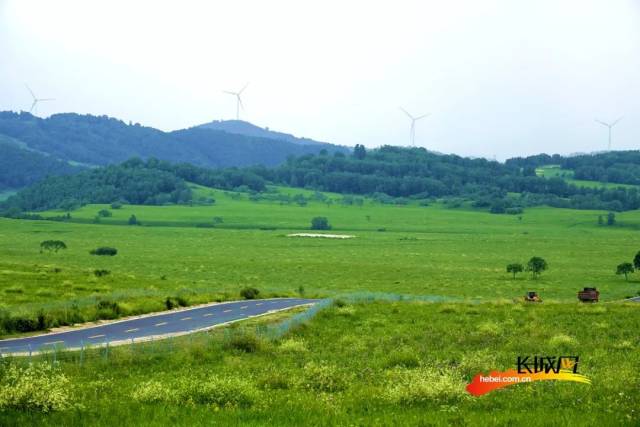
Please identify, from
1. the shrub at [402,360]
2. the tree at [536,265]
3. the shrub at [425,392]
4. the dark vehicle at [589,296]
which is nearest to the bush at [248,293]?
the dark vehicle at [589,296]

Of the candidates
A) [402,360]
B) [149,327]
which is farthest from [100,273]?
[402,360]

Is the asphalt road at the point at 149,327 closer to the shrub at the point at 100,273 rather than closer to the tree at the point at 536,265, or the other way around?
the shrub at the point at 100,273

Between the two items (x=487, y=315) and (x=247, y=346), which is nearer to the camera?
(x=247, y=346)

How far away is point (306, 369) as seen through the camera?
88.9 feet

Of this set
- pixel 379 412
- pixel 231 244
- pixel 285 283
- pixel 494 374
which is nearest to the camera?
pixel 379 412

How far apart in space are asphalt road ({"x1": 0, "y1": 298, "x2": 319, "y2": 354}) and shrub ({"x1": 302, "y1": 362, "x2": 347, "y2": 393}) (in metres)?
12.5

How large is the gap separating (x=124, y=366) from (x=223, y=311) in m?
24.7

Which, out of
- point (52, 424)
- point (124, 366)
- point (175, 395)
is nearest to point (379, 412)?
point (175, 395)

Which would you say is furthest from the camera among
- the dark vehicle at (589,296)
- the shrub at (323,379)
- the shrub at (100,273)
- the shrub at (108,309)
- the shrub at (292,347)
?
the shrub at (100,273)

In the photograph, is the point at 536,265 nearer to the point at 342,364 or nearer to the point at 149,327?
the point at 149,327

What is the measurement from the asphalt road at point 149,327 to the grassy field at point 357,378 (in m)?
6.53

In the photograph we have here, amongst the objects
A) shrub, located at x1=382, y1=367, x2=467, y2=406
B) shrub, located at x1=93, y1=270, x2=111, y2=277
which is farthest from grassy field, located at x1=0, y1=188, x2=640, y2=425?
shrub, located at x1=93, y1=270, x2=111, y2=277

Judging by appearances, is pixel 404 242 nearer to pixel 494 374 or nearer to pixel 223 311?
pixel 223 311

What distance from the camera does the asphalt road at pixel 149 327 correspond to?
3847 centimetres
